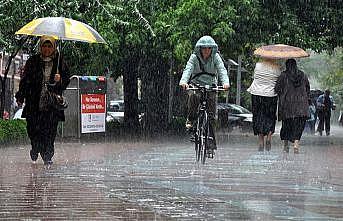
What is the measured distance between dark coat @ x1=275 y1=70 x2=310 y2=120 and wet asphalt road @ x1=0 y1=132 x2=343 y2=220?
5.49 feet

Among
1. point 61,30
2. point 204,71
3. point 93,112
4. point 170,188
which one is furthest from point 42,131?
point 93,112

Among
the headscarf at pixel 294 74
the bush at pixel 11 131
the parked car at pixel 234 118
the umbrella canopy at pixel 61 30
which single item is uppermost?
the umbrella canopy at pixel 61 30

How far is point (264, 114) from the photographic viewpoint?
682 inches

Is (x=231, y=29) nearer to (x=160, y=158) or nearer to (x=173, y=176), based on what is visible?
(x=160, y=158)

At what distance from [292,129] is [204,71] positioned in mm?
3930

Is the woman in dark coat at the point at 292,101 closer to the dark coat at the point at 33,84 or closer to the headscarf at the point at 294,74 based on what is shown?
the headscarf at the point at 294,74

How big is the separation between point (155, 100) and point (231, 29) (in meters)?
8.48

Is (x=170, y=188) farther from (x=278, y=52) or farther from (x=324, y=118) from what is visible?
(x=324, y=118)

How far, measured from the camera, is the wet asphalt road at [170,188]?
25.3ft

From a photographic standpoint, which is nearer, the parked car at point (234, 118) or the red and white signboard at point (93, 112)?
the red and white signboard at point (93, 112)

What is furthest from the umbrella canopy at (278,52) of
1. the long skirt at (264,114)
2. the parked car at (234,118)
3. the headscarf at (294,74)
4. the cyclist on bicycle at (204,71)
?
the parked car at (234,118)

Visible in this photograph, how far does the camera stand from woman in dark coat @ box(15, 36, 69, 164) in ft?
42.2

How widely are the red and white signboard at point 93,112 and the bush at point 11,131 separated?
2.13 metres

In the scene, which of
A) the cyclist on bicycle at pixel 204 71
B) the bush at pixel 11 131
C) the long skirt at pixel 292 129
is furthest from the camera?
the bush at pixel 11 131
